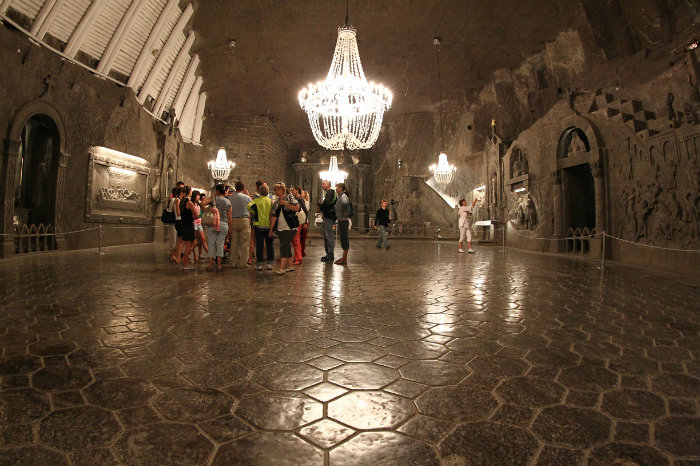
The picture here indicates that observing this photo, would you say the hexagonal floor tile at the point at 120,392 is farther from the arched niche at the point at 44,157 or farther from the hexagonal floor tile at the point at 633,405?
A: the arched niche at the point at 44,157

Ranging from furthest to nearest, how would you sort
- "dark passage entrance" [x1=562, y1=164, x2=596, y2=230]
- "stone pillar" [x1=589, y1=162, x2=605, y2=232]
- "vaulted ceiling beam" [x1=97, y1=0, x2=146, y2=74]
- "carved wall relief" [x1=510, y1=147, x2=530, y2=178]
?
"carved wall relief" [x1=510, y1=147, x2=530, y2=178] → "dark passage entrance" [x1=562, y1=164, x2=596, y2=230] → "vaulted ceiling beam" [x1=97, y1=0, x2=146, y2=74] → "stone pillar" [x1=589, y1=162, x2=605, y2=232]

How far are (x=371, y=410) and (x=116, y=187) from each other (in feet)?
43.2

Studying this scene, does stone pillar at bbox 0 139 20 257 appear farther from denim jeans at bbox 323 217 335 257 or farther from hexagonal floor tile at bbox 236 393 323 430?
hexagonal floor tile at bbox 236 393 323 430

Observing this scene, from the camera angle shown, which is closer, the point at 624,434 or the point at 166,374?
the point at 624,434

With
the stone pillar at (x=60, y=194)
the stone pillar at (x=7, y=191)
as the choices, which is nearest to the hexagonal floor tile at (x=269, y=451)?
the stone pillar at (x=7, y=191)

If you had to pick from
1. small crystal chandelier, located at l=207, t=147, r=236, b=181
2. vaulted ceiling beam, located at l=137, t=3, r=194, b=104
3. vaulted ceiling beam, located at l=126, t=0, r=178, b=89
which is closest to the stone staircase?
vaulted ceiling beam, located at l=126, t=0, r=178, b=89

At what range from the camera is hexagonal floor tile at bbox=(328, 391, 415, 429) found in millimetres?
1647

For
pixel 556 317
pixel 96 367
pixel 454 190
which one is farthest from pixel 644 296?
pixel 454 190

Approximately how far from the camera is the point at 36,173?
10164mm

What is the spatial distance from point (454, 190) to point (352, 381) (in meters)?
19.7

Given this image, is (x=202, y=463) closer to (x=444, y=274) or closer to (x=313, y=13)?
(x=444, y=274)

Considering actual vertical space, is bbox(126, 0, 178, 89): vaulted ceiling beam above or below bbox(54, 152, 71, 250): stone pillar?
above

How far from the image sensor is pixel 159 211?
14383mm

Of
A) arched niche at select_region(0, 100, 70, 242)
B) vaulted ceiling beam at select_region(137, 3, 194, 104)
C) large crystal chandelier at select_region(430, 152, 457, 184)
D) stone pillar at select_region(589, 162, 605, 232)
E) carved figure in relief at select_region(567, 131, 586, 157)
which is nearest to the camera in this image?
arched niche at select_region(0, 100, 70, 242)
